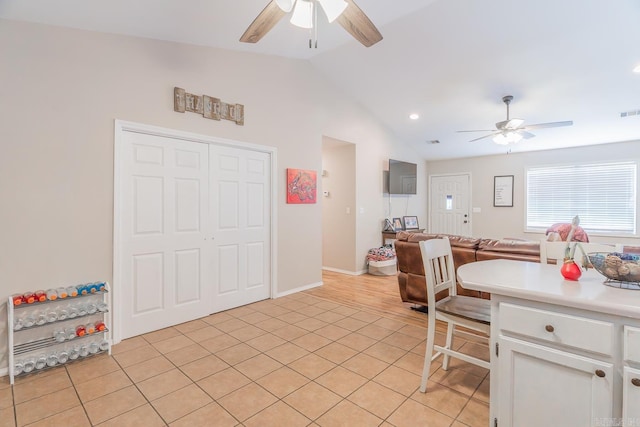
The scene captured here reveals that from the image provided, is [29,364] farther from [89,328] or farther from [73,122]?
[73,122]

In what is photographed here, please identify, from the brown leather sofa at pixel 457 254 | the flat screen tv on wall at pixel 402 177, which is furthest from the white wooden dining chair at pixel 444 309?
the flat screen tv on wall at pixel 402 177

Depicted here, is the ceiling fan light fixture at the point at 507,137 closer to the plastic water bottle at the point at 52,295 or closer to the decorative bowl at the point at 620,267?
the decorative bowl at the point at 620,267

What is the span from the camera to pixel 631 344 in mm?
1124

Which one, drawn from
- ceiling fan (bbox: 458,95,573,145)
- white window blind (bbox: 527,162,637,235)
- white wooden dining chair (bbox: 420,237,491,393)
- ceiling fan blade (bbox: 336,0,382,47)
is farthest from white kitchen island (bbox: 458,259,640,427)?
white window blind (bbox: 527,162,637,235)

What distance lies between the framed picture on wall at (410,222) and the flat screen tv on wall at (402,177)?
1.88 feet

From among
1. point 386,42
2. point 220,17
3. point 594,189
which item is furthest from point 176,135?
point 594,189

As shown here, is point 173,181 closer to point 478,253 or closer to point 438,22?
point 478,253

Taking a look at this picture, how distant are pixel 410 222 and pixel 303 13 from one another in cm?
527

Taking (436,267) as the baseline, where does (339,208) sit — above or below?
above

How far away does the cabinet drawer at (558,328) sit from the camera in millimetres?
1185

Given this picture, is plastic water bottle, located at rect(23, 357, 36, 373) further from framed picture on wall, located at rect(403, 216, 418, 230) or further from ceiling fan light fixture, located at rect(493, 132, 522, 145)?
framed picture on wall, located at rect(403, 216, 418, 230)

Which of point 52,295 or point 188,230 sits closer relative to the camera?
point 52,295

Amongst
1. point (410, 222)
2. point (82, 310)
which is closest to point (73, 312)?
point (82, 310)

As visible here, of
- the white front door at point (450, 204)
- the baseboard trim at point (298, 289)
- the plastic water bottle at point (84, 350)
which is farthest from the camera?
the white front door at point (450, 204)
